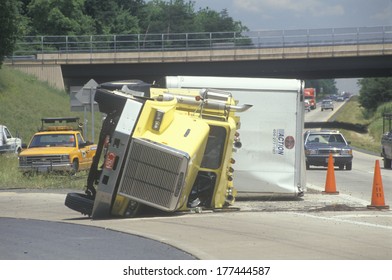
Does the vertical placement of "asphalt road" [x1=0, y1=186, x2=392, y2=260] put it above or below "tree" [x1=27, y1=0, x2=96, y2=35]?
below

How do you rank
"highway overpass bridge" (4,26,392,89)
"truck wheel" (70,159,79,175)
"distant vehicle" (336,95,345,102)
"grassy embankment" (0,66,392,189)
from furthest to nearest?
1. "distant vehicle" (336,95,345,102)
2. "highway overpass bridge" (4,26,392,89)
3. "grassy embankment" (0,66,392,189)
4. "truck wheel" (70,159,79,175)

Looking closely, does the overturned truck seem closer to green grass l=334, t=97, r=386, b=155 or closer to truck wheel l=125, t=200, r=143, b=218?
truck wheel l=125, t=200, r=143, b=218

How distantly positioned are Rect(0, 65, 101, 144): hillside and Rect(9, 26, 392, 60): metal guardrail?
318cm

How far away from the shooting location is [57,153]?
2675 centimetres

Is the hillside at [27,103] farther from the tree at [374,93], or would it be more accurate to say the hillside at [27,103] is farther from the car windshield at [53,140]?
the tree at [374,93]

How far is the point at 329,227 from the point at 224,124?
3.08 metres

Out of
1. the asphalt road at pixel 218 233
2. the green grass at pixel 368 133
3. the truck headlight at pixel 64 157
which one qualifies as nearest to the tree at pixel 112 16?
the green grass at pixel 368 133

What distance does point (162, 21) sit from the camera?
2655 inches

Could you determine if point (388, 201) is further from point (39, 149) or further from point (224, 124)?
point (39, 149)

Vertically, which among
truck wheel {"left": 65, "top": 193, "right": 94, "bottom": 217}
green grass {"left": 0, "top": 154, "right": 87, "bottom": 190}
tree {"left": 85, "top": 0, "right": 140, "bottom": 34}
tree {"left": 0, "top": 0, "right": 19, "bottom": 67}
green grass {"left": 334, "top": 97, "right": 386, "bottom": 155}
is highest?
tree {"left": 85, "top": 0, "right": 140, "bottom": 34}

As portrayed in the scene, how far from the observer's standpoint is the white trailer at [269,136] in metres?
18.7

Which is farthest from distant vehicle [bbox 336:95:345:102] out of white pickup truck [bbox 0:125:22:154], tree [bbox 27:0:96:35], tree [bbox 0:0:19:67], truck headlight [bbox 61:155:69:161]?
truck headlight [bbox 61:155:69:161]

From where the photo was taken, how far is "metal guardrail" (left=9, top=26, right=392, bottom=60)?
5712 centimetres
